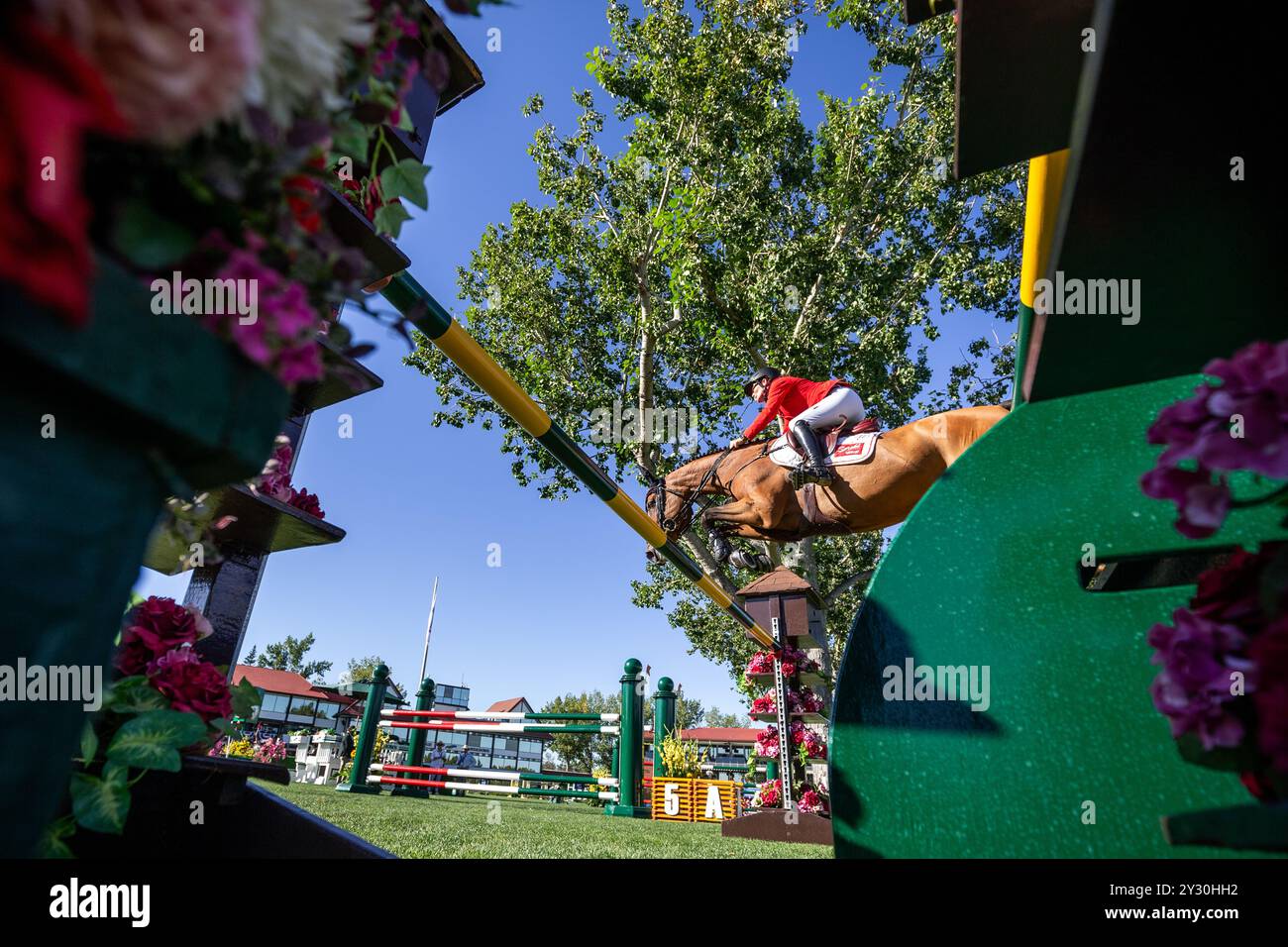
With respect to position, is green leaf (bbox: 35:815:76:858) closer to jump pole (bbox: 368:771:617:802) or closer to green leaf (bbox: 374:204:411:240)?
green leaf (bbox: 374:204:411:240)

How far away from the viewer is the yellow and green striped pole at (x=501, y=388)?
66.1 inches

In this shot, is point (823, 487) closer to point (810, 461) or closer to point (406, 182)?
point (810, 461)

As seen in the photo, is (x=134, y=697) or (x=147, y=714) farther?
(x=134, y=697)

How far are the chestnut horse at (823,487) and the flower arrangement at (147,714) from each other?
12.1ft

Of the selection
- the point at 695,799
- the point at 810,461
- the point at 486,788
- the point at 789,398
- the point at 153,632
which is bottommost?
the point at 695,799

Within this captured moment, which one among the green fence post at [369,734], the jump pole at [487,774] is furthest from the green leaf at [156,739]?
the green fence post at [369,734]

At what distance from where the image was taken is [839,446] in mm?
4602

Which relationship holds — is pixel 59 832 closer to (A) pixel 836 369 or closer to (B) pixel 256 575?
(B) pixel 256 575

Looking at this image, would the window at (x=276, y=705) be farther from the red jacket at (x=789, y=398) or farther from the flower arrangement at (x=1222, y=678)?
the flower arrangement at (x=1222, y=678)

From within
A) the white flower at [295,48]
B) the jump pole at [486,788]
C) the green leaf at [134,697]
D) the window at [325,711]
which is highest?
the white flower at [295,48]

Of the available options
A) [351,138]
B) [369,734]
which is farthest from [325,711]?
[351,138]

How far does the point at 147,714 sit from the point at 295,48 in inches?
35.3
